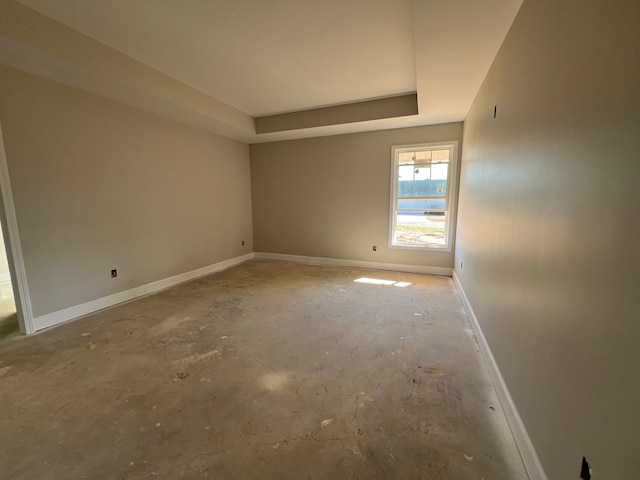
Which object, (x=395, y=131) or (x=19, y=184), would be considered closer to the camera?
(x=19, y=184)

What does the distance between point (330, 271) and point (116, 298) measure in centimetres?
317

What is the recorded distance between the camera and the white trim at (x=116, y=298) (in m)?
2.82

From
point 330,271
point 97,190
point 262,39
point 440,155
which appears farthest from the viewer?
point 330,271

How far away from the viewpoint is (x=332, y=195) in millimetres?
5199

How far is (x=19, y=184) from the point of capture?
255 cm

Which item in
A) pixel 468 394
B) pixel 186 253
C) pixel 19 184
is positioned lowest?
pixel 468 394

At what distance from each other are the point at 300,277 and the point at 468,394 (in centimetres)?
308

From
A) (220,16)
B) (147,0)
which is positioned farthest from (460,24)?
(147,0)

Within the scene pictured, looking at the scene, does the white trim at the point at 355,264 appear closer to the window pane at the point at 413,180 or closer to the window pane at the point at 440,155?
the window pane at the point at 413,180

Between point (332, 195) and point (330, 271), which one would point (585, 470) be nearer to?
point (330, 271)

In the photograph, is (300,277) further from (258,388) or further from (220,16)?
(220,16)

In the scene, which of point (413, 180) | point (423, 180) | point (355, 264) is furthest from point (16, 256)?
point (423, 180)

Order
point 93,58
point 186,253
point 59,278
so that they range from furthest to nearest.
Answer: point 186,253, point 59,278, point 93,58

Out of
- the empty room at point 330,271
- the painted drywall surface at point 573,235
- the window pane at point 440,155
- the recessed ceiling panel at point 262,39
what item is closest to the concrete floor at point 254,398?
the empty room at point 330,271
